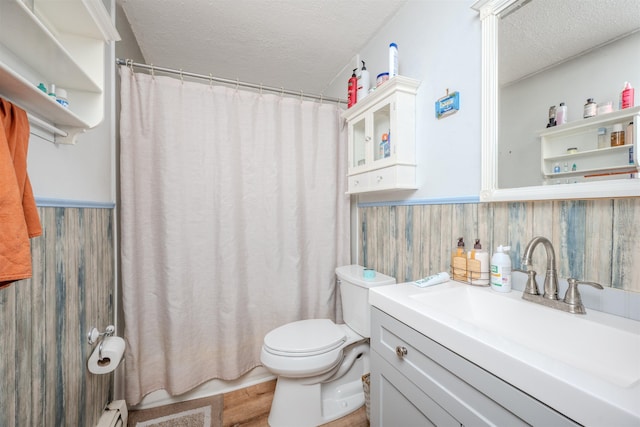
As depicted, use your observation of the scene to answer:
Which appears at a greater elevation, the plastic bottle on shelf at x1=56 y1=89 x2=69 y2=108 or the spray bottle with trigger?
the spray bottle with trigger

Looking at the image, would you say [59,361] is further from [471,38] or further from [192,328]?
[471,38]

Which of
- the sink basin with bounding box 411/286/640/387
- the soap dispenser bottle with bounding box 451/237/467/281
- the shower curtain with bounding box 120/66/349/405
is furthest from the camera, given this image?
the shower curtain with bounding box 120/66/349/405

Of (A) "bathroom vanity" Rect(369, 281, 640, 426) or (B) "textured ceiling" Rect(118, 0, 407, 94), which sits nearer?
(A) "bathroom vanity" Rect(369, 281, 640, 426)

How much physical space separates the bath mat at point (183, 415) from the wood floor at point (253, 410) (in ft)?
0.18

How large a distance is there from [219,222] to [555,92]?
1.63 meters

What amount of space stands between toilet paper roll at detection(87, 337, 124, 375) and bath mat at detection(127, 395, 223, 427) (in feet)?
1.81

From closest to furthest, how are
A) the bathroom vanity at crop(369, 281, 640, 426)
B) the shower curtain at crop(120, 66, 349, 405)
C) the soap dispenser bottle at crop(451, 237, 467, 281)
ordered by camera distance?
1. the bathroom vanity at crop(369, 281, 640, 426)
2. the soap dispenser bottle at crop(451, 237, 467, 281)
3. the shower curtain at crop(120, 66, 349, 405)

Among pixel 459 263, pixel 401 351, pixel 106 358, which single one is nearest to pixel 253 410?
pixel 106 358

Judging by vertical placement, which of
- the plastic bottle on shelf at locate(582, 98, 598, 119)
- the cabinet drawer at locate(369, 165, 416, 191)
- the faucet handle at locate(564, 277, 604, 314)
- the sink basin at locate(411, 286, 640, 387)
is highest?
the plastic bottle on shelf at locate(582, 98, 598, 119)

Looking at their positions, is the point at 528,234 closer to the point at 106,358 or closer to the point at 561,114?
the point at 561,114

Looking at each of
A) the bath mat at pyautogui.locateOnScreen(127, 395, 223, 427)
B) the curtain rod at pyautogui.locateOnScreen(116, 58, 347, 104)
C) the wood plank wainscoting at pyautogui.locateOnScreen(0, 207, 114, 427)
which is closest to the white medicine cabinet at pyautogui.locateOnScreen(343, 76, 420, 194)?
the curtain rod at pyautogui.locateOnScreen(116, 58, 347, 104)

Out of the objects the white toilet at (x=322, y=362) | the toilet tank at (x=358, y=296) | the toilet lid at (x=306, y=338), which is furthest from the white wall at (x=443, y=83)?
the toilet lid at (x=306, y=338)

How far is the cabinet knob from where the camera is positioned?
79cm

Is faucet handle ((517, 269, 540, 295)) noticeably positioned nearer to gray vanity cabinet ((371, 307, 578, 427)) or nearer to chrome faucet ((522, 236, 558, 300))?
chrome faucet ((522, 236, 558, 300))
